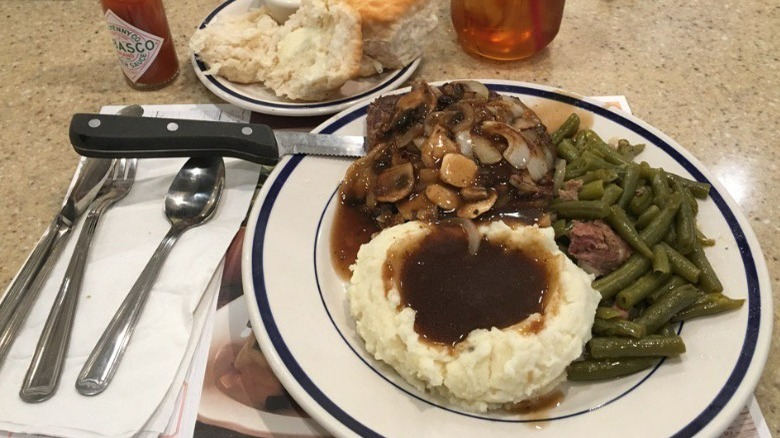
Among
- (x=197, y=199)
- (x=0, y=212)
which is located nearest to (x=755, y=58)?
(x=197, y=199)

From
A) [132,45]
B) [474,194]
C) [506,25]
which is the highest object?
[132,45]

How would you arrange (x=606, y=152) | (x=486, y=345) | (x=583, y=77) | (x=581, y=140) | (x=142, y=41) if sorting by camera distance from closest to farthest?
1. (x=486, y=345)
2. (x=606, y=152)
3. (x=581, y=140)
4. (x=142, y=41)
5. (x=583, y=77)

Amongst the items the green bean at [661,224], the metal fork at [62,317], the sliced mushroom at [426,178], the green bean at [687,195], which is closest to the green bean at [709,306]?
the green bean at [661,224]

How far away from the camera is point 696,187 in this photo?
7.47 ft

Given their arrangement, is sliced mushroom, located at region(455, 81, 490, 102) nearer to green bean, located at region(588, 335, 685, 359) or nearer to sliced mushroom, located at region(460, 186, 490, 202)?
sliced mushroom, located at region(460, 186, 490, 202)

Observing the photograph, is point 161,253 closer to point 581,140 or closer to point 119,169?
point 119,169

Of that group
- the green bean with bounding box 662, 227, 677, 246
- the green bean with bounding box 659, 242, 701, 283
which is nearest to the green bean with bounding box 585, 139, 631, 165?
the green bean with bounding box 662, 227, 677, 246

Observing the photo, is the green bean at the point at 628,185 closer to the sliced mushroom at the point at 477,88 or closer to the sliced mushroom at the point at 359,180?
the sliced mushroom at the point at 477,88

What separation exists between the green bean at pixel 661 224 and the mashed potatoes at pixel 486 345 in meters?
0.35

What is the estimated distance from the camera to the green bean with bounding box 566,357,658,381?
1872mm

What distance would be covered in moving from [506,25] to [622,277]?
1.74 m

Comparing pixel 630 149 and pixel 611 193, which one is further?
pixel 630 149

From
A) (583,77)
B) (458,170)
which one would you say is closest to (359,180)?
(458,170)

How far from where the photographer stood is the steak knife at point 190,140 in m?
2.33
